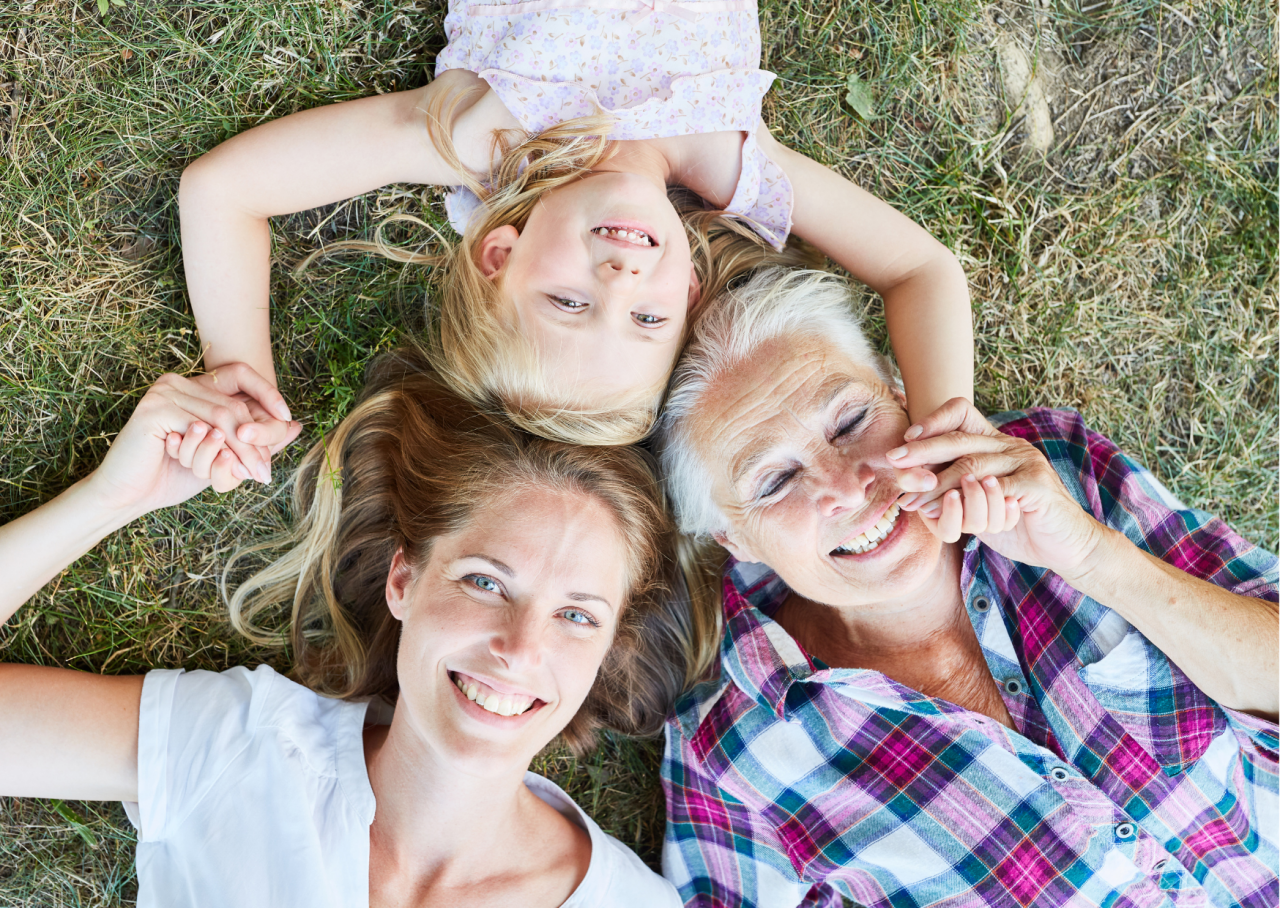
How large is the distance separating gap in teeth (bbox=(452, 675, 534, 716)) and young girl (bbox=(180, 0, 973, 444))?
84 cm

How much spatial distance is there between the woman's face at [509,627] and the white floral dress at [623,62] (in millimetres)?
1325

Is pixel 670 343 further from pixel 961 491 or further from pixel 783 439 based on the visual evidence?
pixel 961 491

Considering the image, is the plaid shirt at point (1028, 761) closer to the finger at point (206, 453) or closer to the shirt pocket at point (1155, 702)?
the shirt pocket at point (1155, 702)

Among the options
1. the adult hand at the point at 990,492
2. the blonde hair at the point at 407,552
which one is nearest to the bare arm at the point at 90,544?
the blonde hair at the point at 407,552

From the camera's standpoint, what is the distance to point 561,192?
9.81 ft

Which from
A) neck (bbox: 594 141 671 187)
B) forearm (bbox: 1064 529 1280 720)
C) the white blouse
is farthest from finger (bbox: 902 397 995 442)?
the white blouse

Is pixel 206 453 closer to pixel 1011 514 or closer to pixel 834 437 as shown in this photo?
pixel 834 437

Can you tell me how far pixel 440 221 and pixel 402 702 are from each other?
179 centimetres

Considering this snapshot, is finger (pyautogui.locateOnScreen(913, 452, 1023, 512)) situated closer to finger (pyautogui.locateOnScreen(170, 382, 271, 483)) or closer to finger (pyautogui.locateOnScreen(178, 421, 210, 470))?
finger (pyautogui.locateOnScreen(170, 382, 271, 483))

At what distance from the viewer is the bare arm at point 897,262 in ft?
10.8

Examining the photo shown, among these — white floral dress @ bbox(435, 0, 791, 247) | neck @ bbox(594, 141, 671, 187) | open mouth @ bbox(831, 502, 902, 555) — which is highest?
white floral dress @ bbox(435, 0, 791, 247)

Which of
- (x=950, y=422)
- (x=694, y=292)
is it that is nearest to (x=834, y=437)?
(x=950, y=422)

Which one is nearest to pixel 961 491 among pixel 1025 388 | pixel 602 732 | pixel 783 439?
pixel 783 439

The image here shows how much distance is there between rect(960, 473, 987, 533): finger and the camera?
2.62 meters
